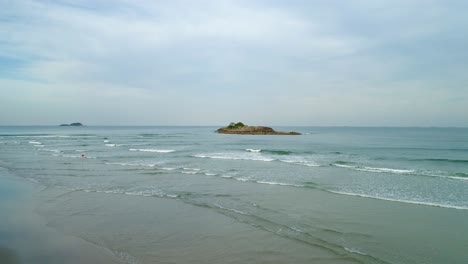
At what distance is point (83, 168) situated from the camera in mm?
20594

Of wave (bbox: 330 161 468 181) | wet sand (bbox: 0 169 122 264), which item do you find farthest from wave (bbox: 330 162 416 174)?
wet sand (bbox: 0 169 122 264)

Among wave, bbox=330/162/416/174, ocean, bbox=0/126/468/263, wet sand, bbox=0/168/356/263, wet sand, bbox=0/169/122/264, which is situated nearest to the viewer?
wet sand, bbox=0/169/122/264

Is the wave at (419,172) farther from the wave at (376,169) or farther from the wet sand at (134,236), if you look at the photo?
the wet sand at (134,236)

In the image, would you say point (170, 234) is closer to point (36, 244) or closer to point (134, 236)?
point (134, 236)

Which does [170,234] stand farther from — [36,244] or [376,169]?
[376,169]

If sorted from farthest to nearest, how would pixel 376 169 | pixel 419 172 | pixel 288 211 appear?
1. pixel 376 169
2. pixel 419 172
3. pixel 288 211

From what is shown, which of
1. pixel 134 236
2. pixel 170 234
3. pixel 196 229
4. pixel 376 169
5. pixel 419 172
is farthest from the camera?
pixel 376 169

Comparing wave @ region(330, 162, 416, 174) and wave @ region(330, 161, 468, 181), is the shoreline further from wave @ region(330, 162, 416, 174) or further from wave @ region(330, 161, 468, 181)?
wave @ region(330, 162, 416, 174)

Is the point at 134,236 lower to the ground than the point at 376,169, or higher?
lower

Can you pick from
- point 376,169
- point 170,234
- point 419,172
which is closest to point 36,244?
point 170,234

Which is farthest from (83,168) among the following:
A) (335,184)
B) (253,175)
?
(335,184)

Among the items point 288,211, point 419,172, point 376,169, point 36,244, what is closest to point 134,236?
point 36,244

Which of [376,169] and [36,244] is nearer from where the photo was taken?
[36,244]

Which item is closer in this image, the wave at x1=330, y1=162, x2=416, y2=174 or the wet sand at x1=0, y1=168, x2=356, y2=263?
the wet sand at x1=0, y1=168, x2=356, y2=263
